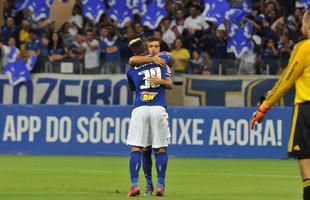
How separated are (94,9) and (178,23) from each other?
8.79ft

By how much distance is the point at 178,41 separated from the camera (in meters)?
26.2

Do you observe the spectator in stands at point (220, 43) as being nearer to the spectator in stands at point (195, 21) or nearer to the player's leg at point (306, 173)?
the spectator in stands at point (195, 21)

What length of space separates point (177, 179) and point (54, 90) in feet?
33.6

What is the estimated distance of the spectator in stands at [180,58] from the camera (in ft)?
86.2

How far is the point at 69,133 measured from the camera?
24.6 metres

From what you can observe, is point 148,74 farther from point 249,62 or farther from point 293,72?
point 249,62

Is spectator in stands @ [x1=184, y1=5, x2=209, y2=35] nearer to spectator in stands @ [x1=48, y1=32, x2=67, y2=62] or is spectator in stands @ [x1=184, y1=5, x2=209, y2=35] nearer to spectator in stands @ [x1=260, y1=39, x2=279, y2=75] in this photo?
spectator in stands @ [x1=260, y1=39, x2=279, y2=75]

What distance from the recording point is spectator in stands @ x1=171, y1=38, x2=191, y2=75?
26.3 metres

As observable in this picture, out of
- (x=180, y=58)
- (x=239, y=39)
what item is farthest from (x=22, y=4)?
(x=239, y=39)

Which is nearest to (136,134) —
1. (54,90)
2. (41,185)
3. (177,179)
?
(41,185)

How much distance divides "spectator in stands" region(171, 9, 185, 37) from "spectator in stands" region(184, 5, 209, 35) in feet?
0.41

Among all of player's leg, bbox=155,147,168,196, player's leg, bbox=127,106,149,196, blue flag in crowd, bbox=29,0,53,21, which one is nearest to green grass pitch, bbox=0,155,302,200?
player's leg, bbox=155,147,168,196

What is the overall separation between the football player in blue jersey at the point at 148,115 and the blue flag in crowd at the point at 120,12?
48.0 ft

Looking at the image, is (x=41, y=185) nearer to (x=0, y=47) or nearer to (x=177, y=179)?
(x=177, y=179)
